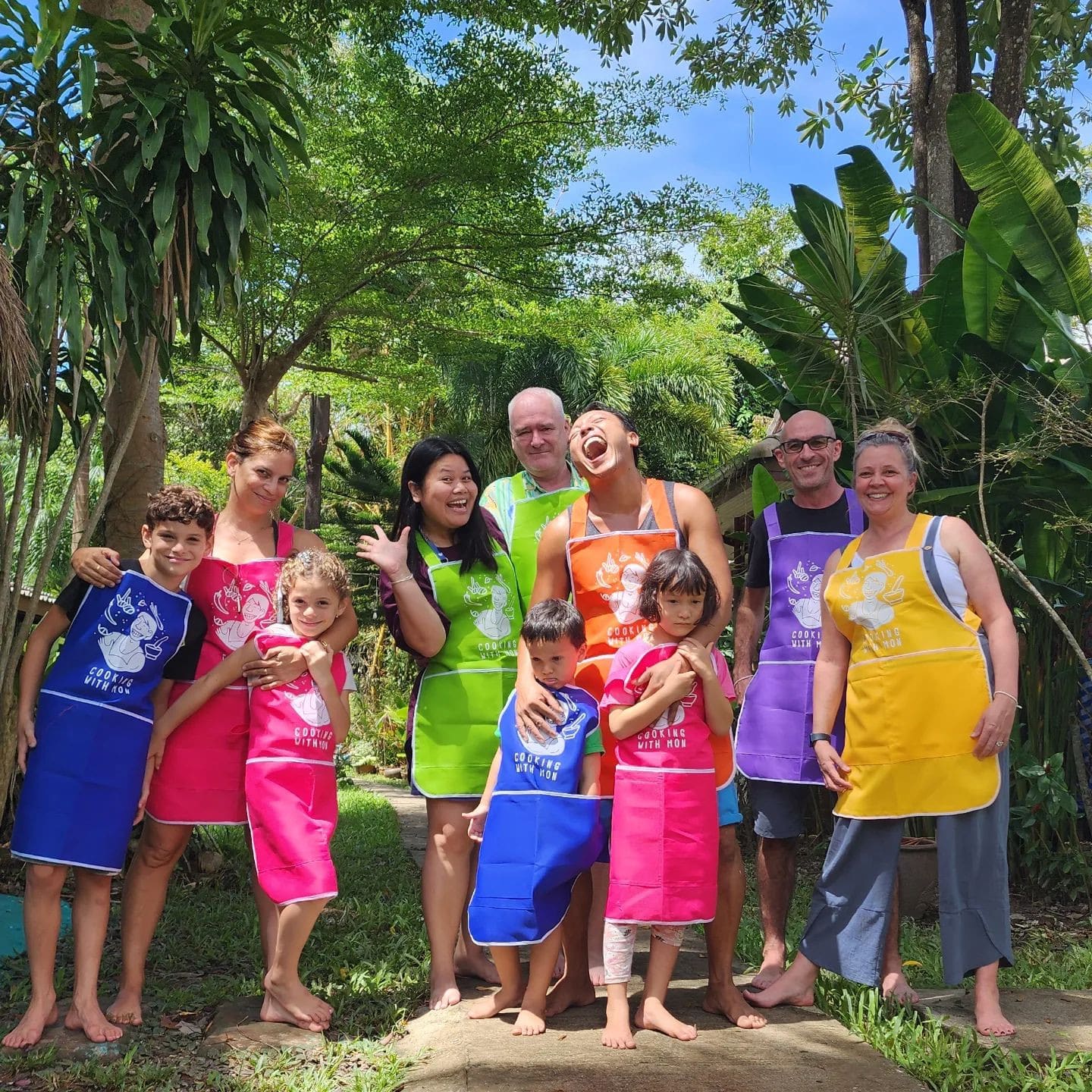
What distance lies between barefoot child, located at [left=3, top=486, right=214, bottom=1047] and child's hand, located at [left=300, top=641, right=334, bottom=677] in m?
0.41

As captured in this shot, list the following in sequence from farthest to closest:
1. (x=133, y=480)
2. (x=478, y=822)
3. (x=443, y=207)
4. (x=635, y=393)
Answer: (x=635, y=393)
(x=443, y=207)
(x=133, y=480)
(x=478, y=822)

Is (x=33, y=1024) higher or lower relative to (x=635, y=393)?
lower

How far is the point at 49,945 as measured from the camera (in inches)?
134

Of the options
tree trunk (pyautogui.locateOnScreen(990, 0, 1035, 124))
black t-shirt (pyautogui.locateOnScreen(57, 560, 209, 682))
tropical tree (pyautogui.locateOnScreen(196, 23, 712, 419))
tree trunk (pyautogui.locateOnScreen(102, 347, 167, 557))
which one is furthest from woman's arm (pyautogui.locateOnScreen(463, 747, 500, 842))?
tropical tree (pyautogui.locateOnScreen(196, 23, 712, 419))

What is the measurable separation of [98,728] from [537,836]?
1.41 metres

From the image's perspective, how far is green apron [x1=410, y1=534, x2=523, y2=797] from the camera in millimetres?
3777

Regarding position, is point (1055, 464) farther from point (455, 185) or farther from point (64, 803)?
point (455, 185)

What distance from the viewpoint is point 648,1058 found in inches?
120

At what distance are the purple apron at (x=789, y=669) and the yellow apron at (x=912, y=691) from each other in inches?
10.3

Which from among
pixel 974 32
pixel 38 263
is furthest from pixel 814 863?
pixel 974 32

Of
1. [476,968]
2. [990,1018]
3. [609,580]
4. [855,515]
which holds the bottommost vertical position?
[476,968]

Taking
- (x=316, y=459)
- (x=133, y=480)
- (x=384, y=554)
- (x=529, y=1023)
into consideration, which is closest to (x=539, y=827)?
(x=529, y=1023)

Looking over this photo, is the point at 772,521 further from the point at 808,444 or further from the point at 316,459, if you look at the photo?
the point at 316,459

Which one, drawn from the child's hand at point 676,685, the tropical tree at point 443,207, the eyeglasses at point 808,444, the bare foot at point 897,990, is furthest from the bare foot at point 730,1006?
the tropical tree at point 443,207
